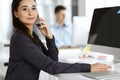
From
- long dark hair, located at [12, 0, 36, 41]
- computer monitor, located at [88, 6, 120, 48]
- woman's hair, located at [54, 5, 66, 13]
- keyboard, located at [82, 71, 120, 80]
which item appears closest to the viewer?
keyboard, located at [82, 71, 120, 80]

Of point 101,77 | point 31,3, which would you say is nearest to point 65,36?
point 31,3

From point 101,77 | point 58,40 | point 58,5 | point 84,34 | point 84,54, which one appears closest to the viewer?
Answer: point 101,77

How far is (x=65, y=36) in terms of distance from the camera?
4.34m

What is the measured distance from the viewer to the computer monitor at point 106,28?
6.20 feet

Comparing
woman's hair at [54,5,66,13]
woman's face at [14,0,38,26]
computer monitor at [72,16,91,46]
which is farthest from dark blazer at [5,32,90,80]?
woman's hair at [54,5,66,13]

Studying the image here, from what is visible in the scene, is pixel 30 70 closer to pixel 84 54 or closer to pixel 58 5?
pixel 84 54

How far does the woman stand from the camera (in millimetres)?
1547

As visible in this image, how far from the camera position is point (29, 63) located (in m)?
1.68

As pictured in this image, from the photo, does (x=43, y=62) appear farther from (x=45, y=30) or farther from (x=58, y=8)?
(x=58, y=8)

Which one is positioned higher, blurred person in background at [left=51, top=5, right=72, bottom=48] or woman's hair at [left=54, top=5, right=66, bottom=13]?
woman's hair at [left=54, top=5, right=66, bottom=13]

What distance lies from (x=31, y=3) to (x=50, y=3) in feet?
9.06

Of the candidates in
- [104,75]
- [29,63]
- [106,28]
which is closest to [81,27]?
[106,28]

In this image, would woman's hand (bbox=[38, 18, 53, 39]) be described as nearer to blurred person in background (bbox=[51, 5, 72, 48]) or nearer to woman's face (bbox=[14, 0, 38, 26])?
woman's face (bbox=[14, 0, 38, 26])

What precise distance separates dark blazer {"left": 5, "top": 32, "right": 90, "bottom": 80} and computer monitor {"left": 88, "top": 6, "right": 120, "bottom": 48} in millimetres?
438
